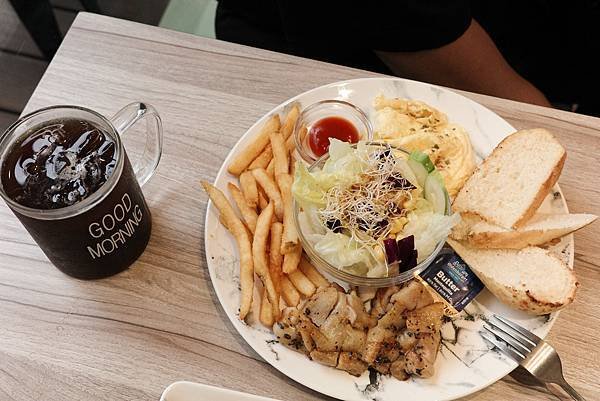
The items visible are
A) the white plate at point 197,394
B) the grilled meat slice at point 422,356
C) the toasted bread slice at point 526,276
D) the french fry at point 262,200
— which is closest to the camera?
the white plate at point 197,394

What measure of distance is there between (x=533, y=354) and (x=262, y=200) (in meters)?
0.84

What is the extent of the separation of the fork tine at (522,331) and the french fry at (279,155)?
72 centimetres

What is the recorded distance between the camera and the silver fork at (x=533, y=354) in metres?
1.57

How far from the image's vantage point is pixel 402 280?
1.69 meters

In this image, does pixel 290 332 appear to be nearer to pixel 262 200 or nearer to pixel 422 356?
pixel 422 356

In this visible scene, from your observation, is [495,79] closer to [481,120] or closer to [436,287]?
[481,120]

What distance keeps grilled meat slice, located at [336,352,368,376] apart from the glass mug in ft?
2.10

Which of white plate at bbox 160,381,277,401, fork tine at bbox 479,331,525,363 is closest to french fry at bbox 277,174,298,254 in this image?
white plate at bbox 160,381,277,401

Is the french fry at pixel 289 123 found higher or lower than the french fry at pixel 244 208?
higher

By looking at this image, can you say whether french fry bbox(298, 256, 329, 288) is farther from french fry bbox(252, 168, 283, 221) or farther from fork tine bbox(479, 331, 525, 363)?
fork tine bbox(479, 331, 525, 363)

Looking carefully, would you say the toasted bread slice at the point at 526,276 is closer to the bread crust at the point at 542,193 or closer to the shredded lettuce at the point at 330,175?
the bread crust at the point at 542,193

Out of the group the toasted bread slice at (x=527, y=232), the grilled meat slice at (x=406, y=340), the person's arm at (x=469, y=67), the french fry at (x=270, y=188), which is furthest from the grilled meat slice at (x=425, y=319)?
the person's arm at (x=469, y=67)

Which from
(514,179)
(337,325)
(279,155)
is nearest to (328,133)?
(279,155)

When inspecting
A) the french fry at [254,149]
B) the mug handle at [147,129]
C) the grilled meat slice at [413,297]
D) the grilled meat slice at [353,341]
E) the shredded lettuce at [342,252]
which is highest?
the mug handle at [147,129]
